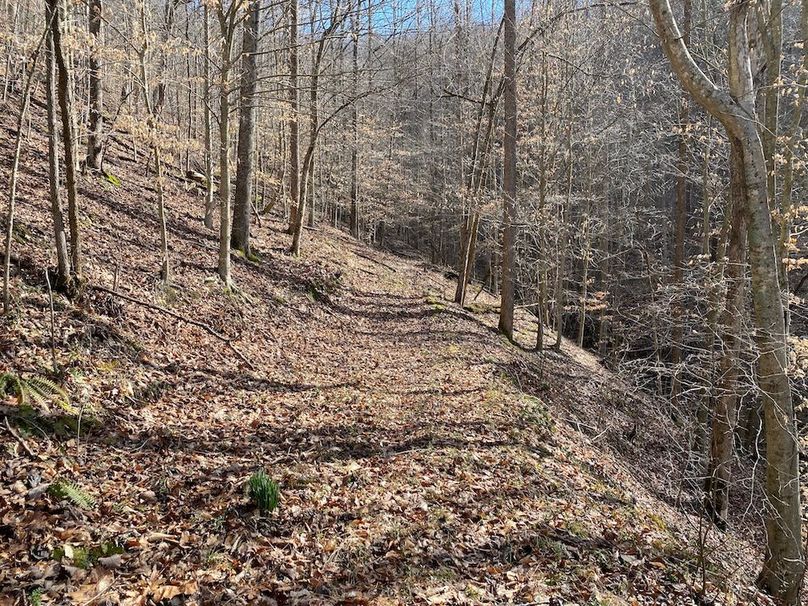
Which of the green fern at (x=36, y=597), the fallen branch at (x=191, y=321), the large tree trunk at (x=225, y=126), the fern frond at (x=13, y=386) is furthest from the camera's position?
the large tree trunk at (x=225, y=126)

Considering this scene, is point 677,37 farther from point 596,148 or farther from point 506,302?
point 596,148

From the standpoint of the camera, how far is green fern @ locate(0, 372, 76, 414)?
4504 millimetres

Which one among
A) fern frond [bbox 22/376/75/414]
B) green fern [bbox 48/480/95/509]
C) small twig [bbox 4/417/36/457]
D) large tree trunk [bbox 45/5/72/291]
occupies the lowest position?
green fern [bbox 48/480/95/509]

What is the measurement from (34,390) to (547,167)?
13.1 metres

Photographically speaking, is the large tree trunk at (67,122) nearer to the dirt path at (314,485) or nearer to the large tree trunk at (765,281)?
the dirt path at (314,485)

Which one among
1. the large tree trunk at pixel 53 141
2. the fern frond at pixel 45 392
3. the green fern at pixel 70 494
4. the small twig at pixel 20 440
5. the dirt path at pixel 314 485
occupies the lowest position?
the dirt path at pixel 314 485

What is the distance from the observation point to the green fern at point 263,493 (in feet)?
14.3

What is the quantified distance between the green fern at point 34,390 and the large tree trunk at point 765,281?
6867 mm

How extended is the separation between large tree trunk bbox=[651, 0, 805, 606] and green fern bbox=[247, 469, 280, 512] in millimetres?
4832

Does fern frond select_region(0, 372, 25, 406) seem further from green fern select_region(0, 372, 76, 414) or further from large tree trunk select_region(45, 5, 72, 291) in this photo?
large tree trunk select_region(45, 5, 72, 291)

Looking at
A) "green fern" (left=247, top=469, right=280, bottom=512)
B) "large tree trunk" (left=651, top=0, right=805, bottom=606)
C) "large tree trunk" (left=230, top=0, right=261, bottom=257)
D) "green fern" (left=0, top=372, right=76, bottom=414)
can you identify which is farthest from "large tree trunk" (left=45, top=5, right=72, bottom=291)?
"large tree trunk" (left=651, top=0, right=805, bottom=606)

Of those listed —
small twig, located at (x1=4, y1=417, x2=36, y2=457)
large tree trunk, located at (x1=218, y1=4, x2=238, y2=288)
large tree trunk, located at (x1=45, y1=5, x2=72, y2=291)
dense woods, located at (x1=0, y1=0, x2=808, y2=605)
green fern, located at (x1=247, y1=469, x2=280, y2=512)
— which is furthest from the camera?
large tree trunk, located at (x1=218, y1=4, x2=238, y2=288)

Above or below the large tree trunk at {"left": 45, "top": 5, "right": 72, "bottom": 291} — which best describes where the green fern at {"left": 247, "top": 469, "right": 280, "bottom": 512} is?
below

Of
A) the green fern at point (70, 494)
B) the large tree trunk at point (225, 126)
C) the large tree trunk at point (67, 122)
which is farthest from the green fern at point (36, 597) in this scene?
the large tree trunk at point (225, 126)
